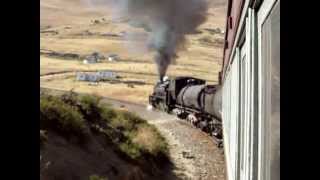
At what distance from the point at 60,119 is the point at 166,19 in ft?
148

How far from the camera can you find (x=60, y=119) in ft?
67.4

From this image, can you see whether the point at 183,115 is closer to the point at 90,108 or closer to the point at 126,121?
the point at 126,121

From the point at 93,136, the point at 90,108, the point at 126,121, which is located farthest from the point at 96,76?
the point at 93,136

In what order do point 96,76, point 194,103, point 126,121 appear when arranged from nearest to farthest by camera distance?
point 194,103
point 126,121
point 96,76

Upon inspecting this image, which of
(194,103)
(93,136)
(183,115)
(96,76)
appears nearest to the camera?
(93,136)

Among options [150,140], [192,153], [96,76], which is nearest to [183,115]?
[150,140]

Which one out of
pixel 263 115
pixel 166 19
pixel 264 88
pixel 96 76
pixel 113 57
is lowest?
pixel 263 115

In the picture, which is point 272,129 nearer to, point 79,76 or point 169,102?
point 169,102

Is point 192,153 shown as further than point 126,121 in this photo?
No

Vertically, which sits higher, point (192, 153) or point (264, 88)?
point (264, 88)

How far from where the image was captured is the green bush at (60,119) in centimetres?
2020

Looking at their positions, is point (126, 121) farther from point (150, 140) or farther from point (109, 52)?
point (109, 52)

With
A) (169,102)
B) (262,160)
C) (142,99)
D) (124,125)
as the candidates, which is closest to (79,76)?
(142,99)

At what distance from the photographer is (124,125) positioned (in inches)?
1064
